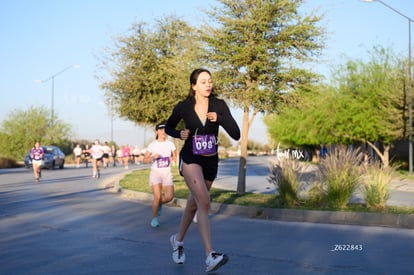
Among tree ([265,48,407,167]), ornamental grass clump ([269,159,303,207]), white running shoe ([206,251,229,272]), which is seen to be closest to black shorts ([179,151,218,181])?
white running shoe ([206,251,229,272])

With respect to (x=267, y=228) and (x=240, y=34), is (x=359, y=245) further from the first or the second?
(x=240, y=34)

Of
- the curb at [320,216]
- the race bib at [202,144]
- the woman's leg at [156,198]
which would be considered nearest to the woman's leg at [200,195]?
the race bib at [202,144]

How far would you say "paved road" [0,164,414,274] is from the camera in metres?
6.71

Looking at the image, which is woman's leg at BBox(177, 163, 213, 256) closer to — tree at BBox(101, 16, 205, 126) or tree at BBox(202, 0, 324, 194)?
tree at BBox(202, 0, 324, 194)

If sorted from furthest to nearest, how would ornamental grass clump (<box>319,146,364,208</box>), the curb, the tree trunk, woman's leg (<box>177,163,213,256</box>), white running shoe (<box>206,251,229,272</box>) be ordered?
the tree trunk < ornamental grass clump (<box>319,146,364,208</box>) < the curb < woman's leg (<box>177,163,213,256</box>) < white running shoe (<box>206,251,229,272</box>)

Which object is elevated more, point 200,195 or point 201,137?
point 201,137

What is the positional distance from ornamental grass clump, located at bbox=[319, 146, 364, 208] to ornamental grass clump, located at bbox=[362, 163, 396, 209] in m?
0.18

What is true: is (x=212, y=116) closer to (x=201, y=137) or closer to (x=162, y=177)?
(x=201, y=137)

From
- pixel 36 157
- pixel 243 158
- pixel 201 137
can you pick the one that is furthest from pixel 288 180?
pixel 36 157

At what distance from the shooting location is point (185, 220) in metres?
6.80

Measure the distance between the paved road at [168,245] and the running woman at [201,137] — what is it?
0.70m

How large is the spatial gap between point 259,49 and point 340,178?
436 cm

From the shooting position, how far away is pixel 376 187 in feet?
39.4

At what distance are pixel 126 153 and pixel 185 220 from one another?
37217 millimetres
